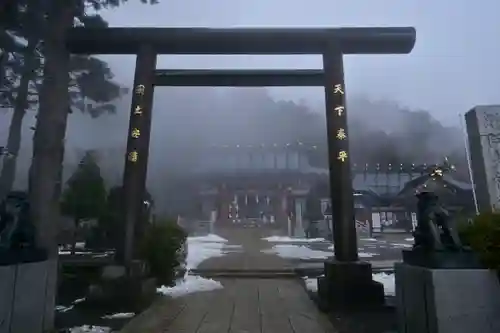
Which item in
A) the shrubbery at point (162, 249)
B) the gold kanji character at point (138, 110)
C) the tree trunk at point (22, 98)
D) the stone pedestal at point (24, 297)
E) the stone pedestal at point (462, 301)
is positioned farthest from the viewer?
the tree trunk at point (22, 98)

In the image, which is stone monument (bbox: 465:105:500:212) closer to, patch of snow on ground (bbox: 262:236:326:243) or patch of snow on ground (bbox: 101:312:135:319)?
patch of snow on ground (bbox: 262:236:326:243)

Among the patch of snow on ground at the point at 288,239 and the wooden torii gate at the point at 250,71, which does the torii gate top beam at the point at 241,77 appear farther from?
the patch of snow on ground at the point at 288,239

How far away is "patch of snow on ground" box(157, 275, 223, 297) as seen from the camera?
22.1 feet

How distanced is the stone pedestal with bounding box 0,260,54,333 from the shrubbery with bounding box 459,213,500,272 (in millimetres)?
3736

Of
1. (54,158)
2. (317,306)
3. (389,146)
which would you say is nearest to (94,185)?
(54,158)

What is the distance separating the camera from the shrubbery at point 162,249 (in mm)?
6594

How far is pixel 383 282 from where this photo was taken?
23.2 feet

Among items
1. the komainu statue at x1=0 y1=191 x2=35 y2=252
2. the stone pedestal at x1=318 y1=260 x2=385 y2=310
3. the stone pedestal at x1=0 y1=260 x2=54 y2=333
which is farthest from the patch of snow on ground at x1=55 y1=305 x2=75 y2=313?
the stone pedestal at x1=318 y1=260 x2=385 y2=310

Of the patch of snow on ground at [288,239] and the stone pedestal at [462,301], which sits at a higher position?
the patch of snow on ground at [288,239]

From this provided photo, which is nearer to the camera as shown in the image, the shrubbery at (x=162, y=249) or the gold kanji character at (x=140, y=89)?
the gold kanji character at (x=140, y=89)

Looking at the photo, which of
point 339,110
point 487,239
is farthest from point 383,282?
point 487,239

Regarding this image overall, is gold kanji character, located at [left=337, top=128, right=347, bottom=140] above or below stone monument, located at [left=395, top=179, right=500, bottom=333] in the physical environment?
above

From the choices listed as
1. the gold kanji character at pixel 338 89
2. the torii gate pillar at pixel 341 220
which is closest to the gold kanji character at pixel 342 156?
the torii gate pillar at pixel 341 220

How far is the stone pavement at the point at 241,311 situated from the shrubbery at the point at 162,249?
26.7 inches
